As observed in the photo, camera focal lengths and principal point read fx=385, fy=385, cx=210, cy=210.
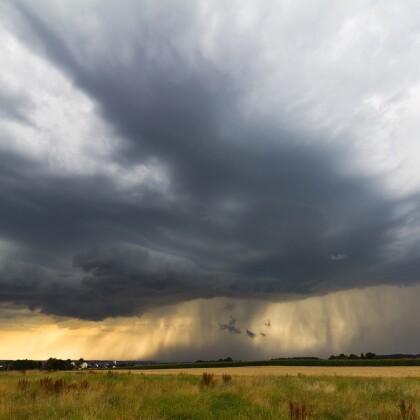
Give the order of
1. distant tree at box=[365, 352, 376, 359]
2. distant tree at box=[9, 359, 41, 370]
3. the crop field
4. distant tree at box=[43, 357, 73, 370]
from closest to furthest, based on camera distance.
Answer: the crop field, distant tree at box=[9, 359, 41, 370], distant tree at box=[43, 357, 73, 370], distant tree at box=[365, 352, 376, 359]

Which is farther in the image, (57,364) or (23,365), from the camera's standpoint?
(57,364)

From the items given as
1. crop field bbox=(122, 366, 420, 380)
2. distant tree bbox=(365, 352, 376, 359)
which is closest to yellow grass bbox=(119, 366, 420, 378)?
crop field bbox=(122, 366, 420, 380)

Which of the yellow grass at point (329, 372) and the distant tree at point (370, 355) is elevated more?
the distant tree at point (370, 355)

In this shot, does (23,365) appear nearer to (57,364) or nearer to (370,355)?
(57,364)

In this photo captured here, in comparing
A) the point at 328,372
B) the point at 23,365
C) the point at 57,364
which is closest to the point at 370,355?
the point at 328,372

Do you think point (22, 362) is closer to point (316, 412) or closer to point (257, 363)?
point (257, 363)

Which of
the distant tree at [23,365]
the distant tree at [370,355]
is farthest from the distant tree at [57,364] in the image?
the distant tree at [370,355]

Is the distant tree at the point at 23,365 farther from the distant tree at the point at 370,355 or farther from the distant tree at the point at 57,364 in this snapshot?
the distant tree at the point at 370,355

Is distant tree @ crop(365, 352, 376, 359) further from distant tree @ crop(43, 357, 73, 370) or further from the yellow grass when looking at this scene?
distant tree @ crop(43, 357, 73, 370)

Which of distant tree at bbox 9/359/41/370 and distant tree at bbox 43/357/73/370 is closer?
distant tree at bbox 9/359/41/370

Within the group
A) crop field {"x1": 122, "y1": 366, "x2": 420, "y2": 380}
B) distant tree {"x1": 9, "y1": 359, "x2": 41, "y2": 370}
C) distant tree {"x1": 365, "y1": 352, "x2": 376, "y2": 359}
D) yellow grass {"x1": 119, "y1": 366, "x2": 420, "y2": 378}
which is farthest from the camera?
distant tree {"x1": 365, "y1": 352, "x2": 376, "y2": 359}

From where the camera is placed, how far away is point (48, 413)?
38.5ft

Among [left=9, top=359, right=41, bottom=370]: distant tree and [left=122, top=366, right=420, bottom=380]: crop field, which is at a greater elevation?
[left=9, top=359, right=41, bottom=370]: distant tree

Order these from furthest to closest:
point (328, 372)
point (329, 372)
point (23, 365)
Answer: point (23, 365) → point (328, 372) → point (329, 372)
